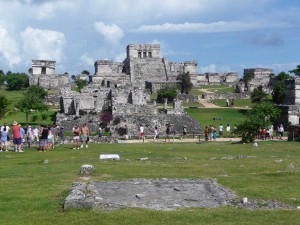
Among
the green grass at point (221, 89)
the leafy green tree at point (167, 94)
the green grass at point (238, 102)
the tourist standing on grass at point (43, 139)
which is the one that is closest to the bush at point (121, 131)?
the tourist standing on grass at point (43, 139)

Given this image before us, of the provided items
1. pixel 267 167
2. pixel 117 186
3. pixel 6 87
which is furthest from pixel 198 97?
pixel 117 186

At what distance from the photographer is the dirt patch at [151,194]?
10.4 m

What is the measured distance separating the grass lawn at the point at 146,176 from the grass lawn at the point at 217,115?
75.8 feet

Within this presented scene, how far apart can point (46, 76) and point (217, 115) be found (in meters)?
44.7

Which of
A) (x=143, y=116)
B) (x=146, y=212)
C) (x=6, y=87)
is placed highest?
(x=6, y=87)

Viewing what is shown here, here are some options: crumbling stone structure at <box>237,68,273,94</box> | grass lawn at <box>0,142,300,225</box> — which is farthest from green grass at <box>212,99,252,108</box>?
grass lawn at <box>0,142,300,225</box>

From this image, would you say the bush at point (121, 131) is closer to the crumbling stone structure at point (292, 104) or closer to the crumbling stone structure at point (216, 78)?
the crumbling stone structure at point (292, 104)

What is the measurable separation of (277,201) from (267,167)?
6229 mm

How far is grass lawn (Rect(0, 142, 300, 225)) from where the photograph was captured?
9328mm

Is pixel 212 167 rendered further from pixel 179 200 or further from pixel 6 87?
pixel 6 87

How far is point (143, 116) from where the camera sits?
44.8 m

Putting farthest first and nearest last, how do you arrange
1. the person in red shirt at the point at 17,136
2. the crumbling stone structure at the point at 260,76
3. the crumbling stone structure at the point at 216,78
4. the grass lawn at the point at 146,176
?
the crumbling stone structure at the point at 216,78 → the crumbling stone structure at the point at 260,76 → the person in red shirt at the point at 17,136 → the grass lawn at the point at 146,176

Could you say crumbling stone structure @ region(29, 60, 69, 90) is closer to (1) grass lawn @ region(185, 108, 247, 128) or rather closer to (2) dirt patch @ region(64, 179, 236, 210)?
(1) grass lawn @ region(185, 108, 247, 128)

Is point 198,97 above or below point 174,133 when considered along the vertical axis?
above
